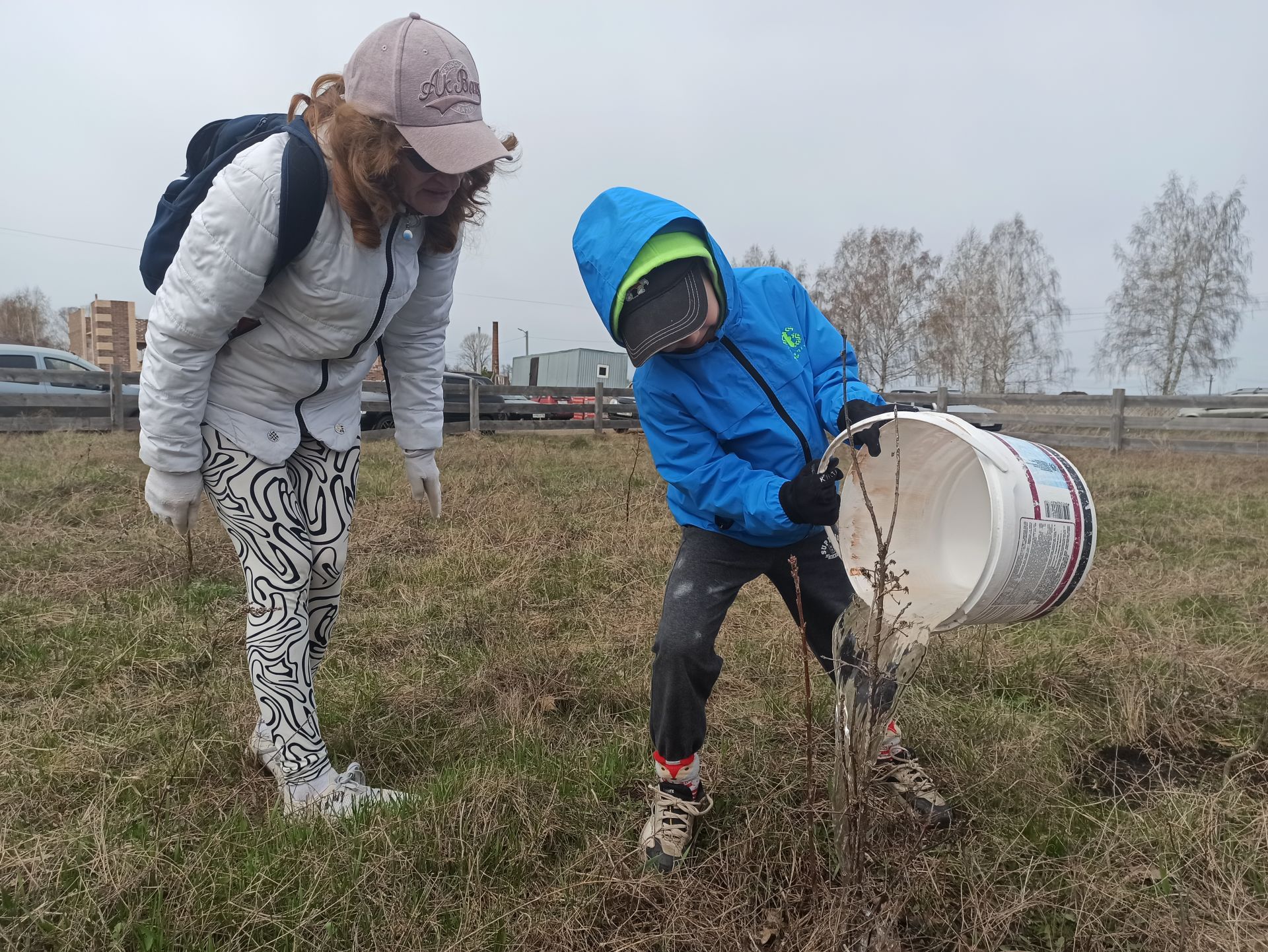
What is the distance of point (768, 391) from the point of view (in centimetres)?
188

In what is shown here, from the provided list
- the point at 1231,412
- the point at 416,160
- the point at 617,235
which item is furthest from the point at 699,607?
the point at 1231,412

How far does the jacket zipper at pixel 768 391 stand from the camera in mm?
1856

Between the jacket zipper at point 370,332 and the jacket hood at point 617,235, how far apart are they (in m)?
0.42

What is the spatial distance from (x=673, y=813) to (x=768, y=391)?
0.98 m

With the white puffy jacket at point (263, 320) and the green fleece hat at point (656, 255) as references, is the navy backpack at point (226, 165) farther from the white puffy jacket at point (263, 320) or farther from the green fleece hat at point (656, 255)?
the green fleece hat at point (656, 255)

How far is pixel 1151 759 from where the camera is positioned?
224 cm

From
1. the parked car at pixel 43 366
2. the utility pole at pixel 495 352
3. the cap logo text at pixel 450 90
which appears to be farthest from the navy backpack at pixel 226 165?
the utility pole at pixel 495 352

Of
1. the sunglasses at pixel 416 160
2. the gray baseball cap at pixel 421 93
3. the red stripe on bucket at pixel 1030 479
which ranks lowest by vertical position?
the red stripe on bucket at pixel 1030 479

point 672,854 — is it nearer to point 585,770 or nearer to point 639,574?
point 585,770

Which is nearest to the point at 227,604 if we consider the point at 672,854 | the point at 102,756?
the point at 102,756

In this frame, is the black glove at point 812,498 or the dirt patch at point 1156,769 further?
the dirt patch at point 1156,769

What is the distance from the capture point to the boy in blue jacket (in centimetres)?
167

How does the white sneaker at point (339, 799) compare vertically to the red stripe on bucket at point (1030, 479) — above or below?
below

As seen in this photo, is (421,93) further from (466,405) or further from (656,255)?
(466,405)
